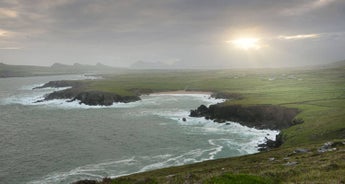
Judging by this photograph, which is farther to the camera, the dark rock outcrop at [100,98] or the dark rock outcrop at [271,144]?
the dark rock outcrop at [100,98]

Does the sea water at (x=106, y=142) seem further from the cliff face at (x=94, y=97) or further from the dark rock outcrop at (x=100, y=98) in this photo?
the cliff face at (x=94, y=97)

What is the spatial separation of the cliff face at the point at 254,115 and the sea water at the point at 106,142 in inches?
165

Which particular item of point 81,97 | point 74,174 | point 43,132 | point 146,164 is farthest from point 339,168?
point 81,97

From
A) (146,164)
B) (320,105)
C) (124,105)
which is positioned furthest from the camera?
(124,105)

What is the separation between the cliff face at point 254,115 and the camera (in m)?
87.2

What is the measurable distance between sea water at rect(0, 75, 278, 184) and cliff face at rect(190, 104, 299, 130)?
4196 mm

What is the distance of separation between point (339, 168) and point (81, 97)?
135 m

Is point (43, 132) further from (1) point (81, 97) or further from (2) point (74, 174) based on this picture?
(1) point (81, 97)

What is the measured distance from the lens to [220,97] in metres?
152

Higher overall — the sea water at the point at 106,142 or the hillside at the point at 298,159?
the hillside at the point at 298,159

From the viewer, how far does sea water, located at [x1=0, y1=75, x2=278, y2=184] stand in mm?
55188

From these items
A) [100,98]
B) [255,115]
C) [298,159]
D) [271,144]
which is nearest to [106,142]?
[271,144]

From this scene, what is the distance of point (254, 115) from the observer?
9506 cm

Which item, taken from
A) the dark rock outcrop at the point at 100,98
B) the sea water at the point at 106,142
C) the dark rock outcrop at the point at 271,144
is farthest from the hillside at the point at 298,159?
the sea water at the point at 106,142
